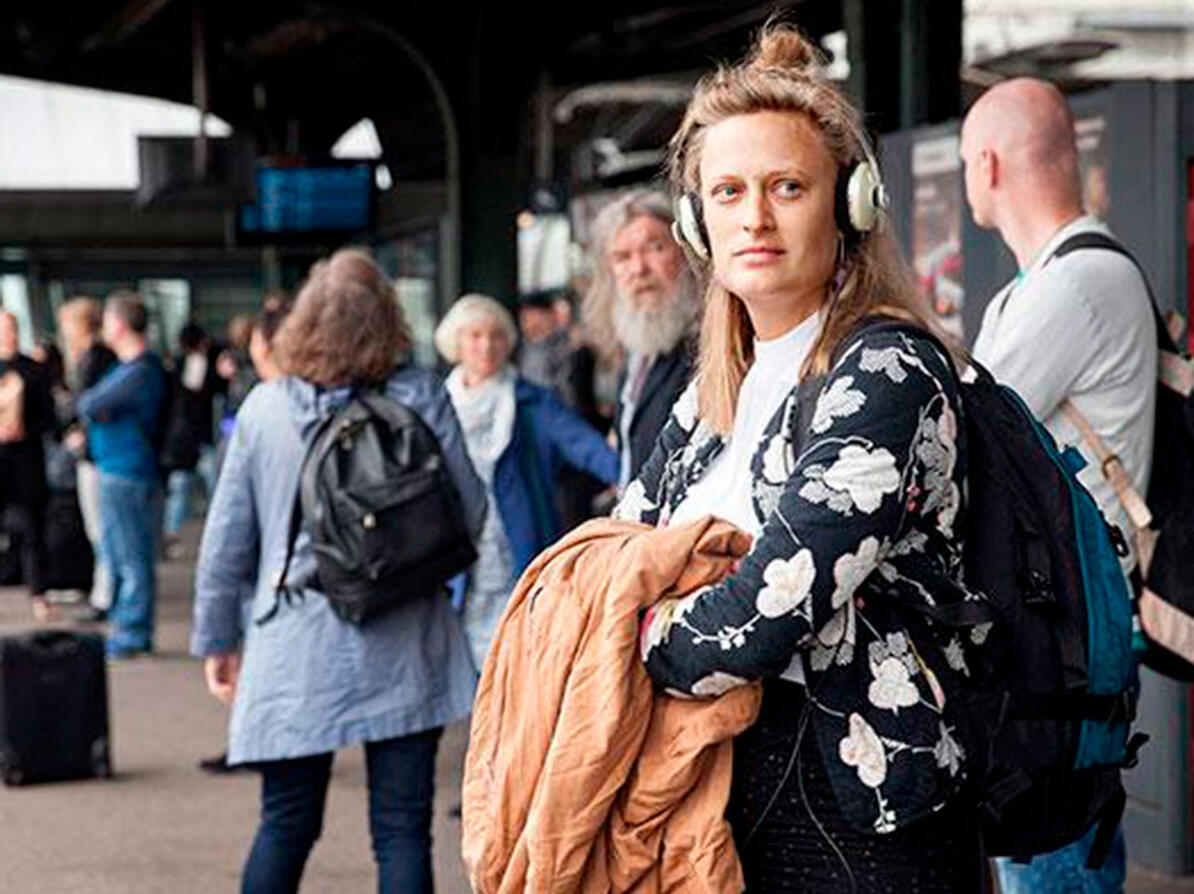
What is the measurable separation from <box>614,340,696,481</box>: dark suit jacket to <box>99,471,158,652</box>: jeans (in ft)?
22.0

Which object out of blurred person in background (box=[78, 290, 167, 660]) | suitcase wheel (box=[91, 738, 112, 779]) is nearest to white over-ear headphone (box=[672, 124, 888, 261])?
suitcase wheel (box=[91, 738, 112, 779])

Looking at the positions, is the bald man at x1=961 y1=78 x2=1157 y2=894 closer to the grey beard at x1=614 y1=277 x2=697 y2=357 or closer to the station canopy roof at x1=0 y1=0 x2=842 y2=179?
the grey beard at x1=614 y1=277 x2=697 y2=357

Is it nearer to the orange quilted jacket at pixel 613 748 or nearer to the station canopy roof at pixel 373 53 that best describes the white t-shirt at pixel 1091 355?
the orange quilted jacket at pixel 613 748

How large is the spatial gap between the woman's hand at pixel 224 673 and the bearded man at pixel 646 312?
1215mm

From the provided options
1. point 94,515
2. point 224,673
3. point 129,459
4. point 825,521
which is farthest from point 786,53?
point 94,515

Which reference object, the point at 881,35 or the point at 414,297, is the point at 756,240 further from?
the point at 414,297

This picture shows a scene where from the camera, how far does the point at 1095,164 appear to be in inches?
268

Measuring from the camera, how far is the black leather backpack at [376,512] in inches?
213

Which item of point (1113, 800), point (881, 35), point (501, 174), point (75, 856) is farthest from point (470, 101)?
point (1113, 800)

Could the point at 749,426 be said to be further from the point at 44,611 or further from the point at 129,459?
the point at 44,611

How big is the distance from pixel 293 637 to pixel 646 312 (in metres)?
1.48

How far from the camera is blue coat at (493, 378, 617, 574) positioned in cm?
790

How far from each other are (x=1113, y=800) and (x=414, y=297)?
11093mm

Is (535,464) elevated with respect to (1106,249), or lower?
lower
